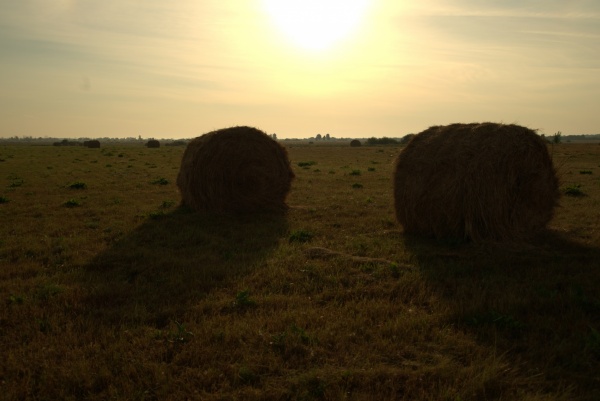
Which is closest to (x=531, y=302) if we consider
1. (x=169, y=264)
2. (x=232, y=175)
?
(x=169, y=264)

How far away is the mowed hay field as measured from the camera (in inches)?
167

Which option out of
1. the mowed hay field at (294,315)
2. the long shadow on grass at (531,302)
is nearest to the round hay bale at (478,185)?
the mowed hay field at (294,315)

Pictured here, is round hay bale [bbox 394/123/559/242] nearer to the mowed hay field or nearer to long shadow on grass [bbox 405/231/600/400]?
the mowed hay field

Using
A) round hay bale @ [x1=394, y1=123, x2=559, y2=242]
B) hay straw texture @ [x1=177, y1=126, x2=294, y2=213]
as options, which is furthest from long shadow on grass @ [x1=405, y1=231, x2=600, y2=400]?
hay straw texture @ [x1=177, y1=126, x2=294, y2=213]

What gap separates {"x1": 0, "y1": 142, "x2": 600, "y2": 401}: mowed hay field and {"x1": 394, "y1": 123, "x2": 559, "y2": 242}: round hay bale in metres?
0.54

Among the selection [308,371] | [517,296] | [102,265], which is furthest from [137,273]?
[517,296]

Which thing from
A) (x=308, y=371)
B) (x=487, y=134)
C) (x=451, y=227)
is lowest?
(x=308, y=371)

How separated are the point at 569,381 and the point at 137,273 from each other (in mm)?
6168

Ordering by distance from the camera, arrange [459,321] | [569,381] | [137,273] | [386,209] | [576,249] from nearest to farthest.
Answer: [569,381], [459,321], [137,273], [576,249], [386,209]

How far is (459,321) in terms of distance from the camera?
17.8 ft

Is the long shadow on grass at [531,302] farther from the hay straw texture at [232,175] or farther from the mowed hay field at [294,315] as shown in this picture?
the hay straw texture at [232,175]

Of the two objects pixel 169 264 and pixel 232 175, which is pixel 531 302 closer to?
pixel 169 264

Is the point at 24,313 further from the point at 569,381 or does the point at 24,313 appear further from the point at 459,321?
the point at 569,381

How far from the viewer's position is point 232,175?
1284cm
